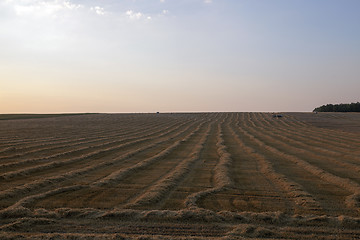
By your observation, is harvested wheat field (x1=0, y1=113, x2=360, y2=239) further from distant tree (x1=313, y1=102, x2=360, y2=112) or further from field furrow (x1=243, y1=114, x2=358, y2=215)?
distant tree (x1=313, y1=102, x2=360, y2=112)

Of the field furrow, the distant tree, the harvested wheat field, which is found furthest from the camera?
the distant tree

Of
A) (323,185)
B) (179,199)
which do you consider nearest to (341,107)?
(323,185)

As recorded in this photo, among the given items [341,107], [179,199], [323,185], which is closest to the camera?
[179,199]

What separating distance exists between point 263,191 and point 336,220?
2.30 meters

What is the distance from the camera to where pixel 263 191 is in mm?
7887

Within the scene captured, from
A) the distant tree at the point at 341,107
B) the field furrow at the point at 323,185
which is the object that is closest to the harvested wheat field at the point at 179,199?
the field furrow at the point at 323,185

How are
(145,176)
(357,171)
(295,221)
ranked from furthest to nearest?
1. (357,171)
2. (145,176)
3. (295,221)

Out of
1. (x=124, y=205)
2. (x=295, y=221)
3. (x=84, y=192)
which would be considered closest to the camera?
(x=295, y=221)

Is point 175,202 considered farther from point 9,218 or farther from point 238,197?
point 9,218

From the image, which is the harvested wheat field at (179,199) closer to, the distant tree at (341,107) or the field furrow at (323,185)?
the field furrow at (323,185)

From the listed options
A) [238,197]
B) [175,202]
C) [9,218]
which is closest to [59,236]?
[9,218]

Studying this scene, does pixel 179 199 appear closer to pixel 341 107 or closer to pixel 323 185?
pixel 323 185

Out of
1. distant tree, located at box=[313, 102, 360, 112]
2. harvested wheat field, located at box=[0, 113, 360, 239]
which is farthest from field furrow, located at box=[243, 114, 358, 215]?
distant tree, located at box=[313, 102, 360, 112]

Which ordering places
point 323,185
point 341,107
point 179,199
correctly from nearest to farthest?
point 179,199 < point 323,185 < point 341,107
